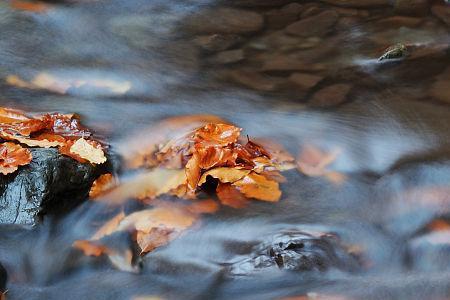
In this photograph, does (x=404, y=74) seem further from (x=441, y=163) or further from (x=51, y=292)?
(x=51, y=292)

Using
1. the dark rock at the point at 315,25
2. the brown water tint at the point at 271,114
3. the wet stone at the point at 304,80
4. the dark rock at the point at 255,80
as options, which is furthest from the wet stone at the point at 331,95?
the dark rock at the point at 315,25

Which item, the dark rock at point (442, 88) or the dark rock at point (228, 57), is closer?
the dark rock at point (442, 88)

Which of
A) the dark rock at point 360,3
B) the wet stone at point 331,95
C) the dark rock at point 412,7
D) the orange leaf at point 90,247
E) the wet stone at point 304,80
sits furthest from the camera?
the dark rock at point 360,3

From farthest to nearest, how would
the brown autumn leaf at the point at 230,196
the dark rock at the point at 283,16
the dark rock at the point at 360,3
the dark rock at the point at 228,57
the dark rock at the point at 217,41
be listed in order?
the dark rock at the point at 360,3 → the dark rock at the point at 283,16 → the dark rock at the point at 217,41 → the dark rock at the point at 228,57 → the brown autumn leaf at the point at 230,196

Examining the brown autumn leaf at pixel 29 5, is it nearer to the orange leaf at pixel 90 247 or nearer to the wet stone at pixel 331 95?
the wet stone at pixel 331 95

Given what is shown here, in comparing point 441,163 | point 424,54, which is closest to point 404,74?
point 424,54

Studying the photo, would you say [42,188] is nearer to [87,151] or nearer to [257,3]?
[87,151]
